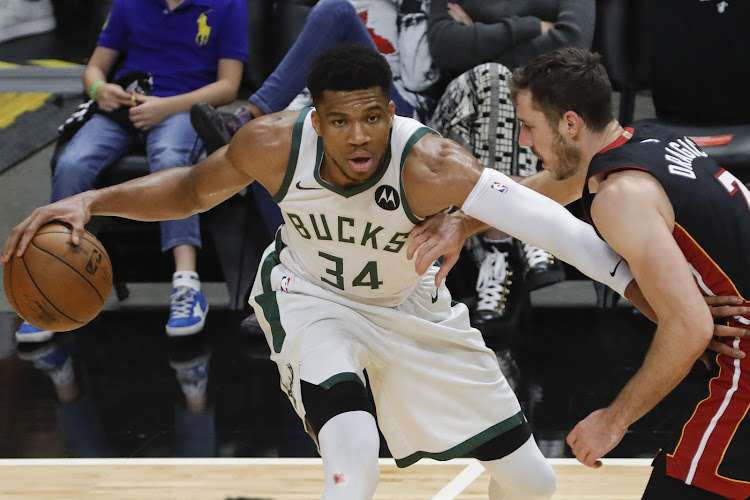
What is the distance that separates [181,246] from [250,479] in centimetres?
153

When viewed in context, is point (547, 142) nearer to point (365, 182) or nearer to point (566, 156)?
point (566, 156)

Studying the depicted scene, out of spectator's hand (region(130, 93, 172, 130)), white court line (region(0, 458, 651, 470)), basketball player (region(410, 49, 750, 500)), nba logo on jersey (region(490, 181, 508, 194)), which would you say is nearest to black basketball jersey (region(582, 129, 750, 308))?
basketball player (region(410, 49, 750, 500))

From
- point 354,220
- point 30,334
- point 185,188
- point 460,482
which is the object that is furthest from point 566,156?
point 30,334

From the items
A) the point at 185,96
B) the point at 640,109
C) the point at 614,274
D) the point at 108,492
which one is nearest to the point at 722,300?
the point at 614,274

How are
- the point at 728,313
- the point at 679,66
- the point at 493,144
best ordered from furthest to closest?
the point at 679,66
the point at 493,144
the point at 728,313

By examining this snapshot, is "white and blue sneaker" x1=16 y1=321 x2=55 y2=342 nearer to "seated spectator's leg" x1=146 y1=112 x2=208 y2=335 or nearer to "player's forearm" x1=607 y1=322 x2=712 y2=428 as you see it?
"seated spectator's leg" x1=146 y1=112 x2=208 y2=335

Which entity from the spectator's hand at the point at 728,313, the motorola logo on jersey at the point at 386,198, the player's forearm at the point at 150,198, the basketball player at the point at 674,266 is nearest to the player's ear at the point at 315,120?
the motorola logo on jersey at the point at 386,198

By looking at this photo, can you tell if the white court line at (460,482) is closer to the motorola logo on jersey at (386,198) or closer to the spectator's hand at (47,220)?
the motorola logo on jersey at (386,198)

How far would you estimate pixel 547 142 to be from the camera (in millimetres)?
2361

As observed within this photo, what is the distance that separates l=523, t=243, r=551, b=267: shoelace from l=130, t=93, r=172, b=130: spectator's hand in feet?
5.91

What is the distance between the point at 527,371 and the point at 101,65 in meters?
2.58

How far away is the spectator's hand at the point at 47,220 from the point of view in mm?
2637

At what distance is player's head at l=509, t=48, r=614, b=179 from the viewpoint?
7.52 ft

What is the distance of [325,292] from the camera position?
8.69 feet
